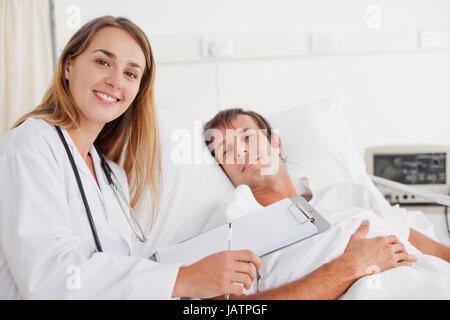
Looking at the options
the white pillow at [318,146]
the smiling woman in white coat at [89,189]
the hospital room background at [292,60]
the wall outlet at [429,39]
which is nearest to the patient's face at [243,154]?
the white pillow at [318,146]

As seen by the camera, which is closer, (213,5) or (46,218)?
(46,218)

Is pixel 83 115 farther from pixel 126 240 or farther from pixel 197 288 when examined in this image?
pixel 197 288

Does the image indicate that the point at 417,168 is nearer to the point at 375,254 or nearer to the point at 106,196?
the point at 375,254

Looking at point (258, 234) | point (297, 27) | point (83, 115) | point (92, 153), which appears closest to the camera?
point (258, 234)

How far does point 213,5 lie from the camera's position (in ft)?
6.97

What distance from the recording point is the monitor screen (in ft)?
6.55

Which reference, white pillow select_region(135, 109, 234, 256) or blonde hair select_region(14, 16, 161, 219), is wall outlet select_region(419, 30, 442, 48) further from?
blonde hair select_region(14, 16, 161, 219)

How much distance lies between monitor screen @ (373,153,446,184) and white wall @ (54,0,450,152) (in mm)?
207

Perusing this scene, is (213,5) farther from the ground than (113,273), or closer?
farther from the ground

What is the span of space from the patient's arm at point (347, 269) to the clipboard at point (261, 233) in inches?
4.2

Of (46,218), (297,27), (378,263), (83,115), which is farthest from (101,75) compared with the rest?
(297,27)

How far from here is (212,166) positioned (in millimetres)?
1544

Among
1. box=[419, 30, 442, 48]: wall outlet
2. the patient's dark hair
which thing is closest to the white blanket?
the patient's dark hair

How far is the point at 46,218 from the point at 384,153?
172cm
